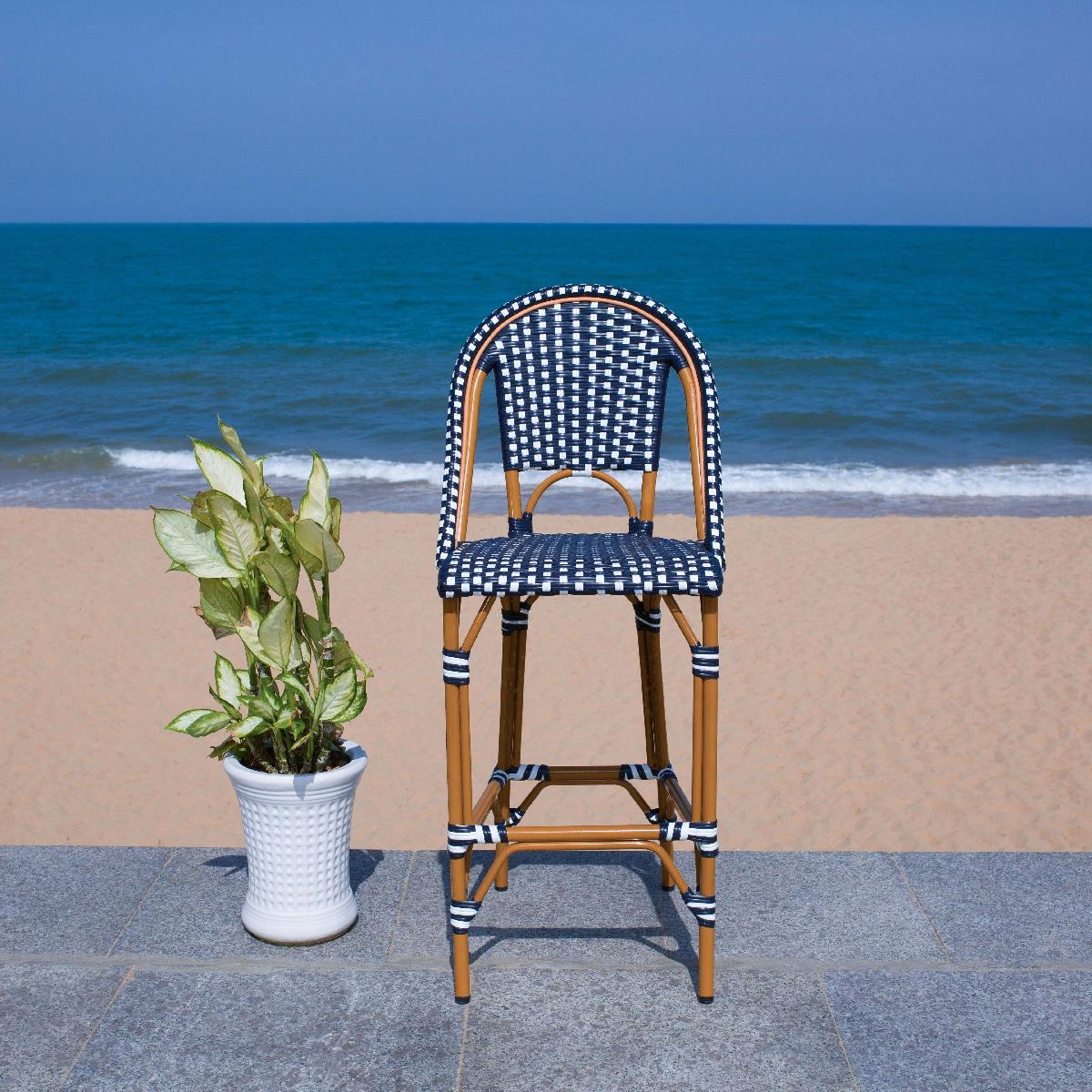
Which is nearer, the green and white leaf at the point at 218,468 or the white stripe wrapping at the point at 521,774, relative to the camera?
the green and white leaf at the point at 218,468

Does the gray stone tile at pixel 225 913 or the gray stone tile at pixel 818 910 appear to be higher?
the gray stone tile at pixel 818 910

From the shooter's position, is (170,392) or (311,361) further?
(311,361)

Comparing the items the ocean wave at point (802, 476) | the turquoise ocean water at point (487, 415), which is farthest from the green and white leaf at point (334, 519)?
the ocean wave at point (802, 476)

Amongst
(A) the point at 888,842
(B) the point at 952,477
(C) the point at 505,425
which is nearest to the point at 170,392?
(B) the point at 952,477

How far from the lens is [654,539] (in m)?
2.36

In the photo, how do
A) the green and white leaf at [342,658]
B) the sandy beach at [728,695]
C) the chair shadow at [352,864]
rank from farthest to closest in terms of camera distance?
the sandy beach at [728,695] → the chair shadow at [352,864] → the green and white leaf at [342,658]

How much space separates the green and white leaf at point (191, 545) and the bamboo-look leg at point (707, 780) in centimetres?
85

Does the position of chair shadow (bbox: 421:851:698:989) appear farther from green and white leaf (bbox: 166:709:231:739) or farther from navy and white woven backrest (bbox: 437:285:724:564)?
navy and white woven backrest (bbox: 437:285:724:564)

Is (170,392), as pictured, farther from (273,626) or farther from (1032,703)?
(273,626)

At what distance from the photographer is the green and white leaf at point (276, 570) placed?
2.20 m

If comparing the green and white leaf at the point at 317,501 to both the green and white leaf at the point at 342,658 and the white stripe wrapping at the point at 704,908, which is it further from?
the white stripe wrapping at the point at 704,908

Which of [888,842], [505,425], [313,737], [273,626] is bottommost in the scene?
[888,842]

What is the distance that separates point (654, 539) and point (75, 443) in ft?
41.5

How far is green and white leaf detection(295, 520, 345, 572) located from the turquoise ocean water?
7.99m
